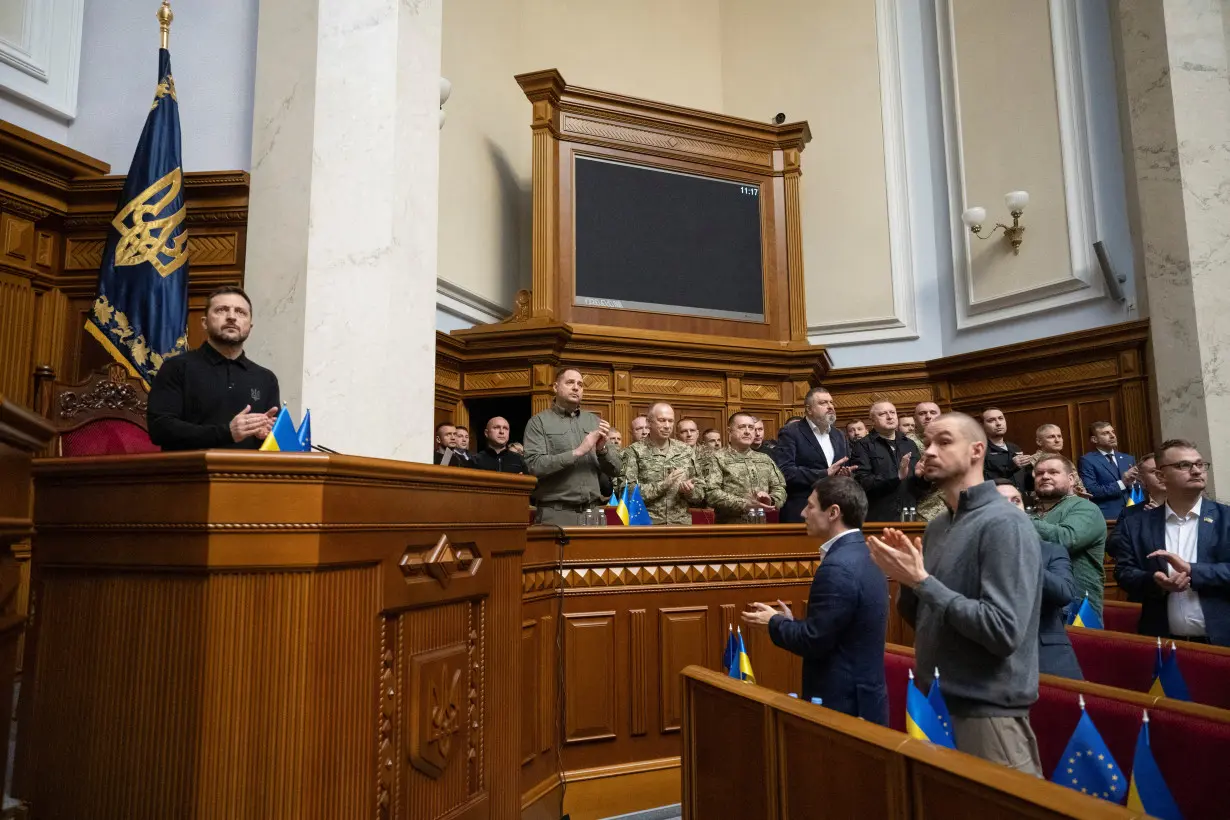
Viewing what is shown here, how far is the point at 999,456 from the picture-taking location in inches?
235

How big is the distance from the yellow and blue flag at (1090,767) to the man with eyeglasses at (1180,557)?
4.51 feet

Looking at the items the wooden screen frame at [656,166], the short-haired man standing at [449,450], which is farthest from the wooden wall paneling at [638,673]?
the wooden screen frame at [656,166]

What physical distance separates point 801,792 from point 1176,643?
1888 millimetres

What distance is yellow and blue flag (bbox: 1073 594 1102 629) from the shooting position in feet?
12.7

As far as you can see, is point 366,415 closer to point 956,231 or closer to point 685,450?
point 685,450

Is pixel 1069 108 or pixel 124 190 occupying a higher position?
pixel 1069 108

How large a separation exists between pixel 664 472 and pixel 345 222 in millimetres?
2076

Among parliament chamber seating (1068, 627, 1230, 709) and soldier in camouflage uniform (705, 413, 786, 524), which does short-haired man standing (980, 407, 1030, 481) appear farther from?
parliament chamber seating (1068, 627, 1230, 709)

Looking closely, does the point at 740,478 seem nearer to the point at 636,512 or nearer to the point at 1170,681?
the point at 636,512

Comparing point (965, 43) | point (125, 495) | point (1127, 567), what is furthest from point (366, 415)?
point (965, 43)

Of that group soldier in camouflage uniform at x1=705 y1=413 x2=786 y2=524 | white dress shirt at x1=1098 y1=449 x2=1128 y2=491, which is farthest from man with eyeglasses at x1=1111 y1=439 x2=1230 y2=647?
white dress shirt at x1=1098 y1=449 x2=1128 y2=491

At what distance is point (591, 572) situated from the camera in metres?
3.70

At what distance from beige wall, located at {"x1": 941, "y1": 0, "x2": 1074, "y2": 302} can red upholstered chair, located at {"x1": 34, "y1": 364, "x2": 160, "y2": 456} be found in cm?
727

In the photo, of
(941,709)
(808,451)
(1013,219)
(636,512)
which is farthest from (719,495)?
(1013,219)
